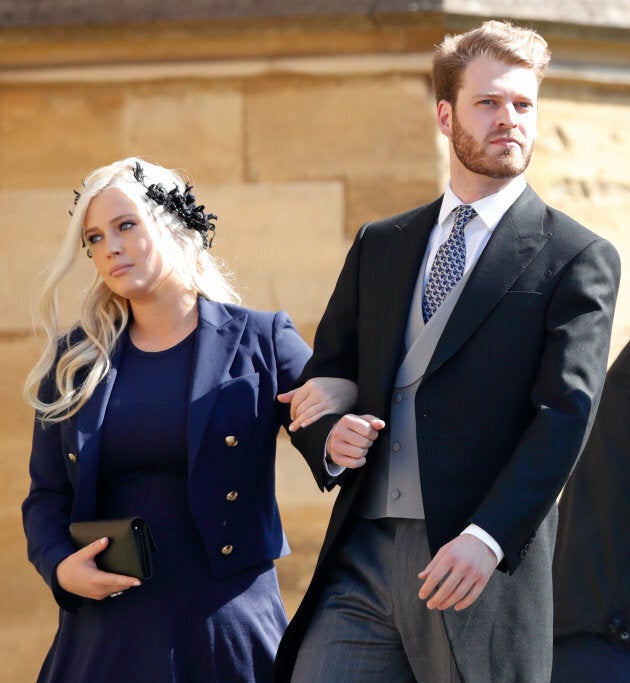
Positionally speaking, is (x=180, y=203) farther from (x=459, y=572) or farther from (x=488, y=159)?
(x=459, y=572)

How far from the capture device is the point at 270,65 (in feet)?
15.9

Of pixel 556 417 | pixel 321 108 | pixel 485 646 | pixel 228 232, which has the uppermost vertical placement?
pixel 321 108

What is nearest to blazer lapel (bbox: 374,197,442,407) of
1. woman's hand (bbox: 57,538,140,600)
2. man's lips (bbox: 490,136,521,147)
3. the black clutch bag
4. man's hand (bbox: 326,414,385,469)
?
man's hand (bbox: 326,414,385,469)

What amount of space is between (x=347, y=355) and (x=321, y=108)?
1.67m

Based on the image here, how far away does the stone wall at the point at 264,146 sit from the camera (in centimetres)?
480

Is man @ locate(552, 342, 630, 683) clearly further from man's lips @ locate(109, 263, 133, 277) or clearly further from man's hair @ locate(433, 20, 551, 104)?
man's lips @ locate(109, 263, 133, 277)

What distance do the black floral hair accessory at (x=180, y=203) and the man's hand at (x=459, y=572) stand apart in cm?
145

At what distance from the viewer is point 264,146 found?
4.88m

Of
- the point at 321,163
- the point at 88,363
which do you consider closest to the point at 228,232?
the point at 321,163

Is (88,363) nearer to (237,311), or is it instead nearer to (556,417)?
(237,311)

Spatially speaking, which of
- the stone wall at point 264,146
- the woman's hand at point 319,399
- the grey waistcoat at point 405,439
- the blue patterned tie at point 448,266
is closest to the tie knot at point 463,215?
the blue patterned tie at point 448,266

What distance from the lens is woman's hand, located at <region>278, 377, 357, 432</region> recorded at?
10.6 feet

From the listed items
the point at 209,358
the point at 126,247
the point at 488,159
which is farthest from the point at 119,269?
the point at 488,159

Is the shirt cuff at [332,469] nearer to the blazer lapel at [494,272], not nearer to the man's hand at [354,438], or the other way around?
the man's hand at [354,438]
